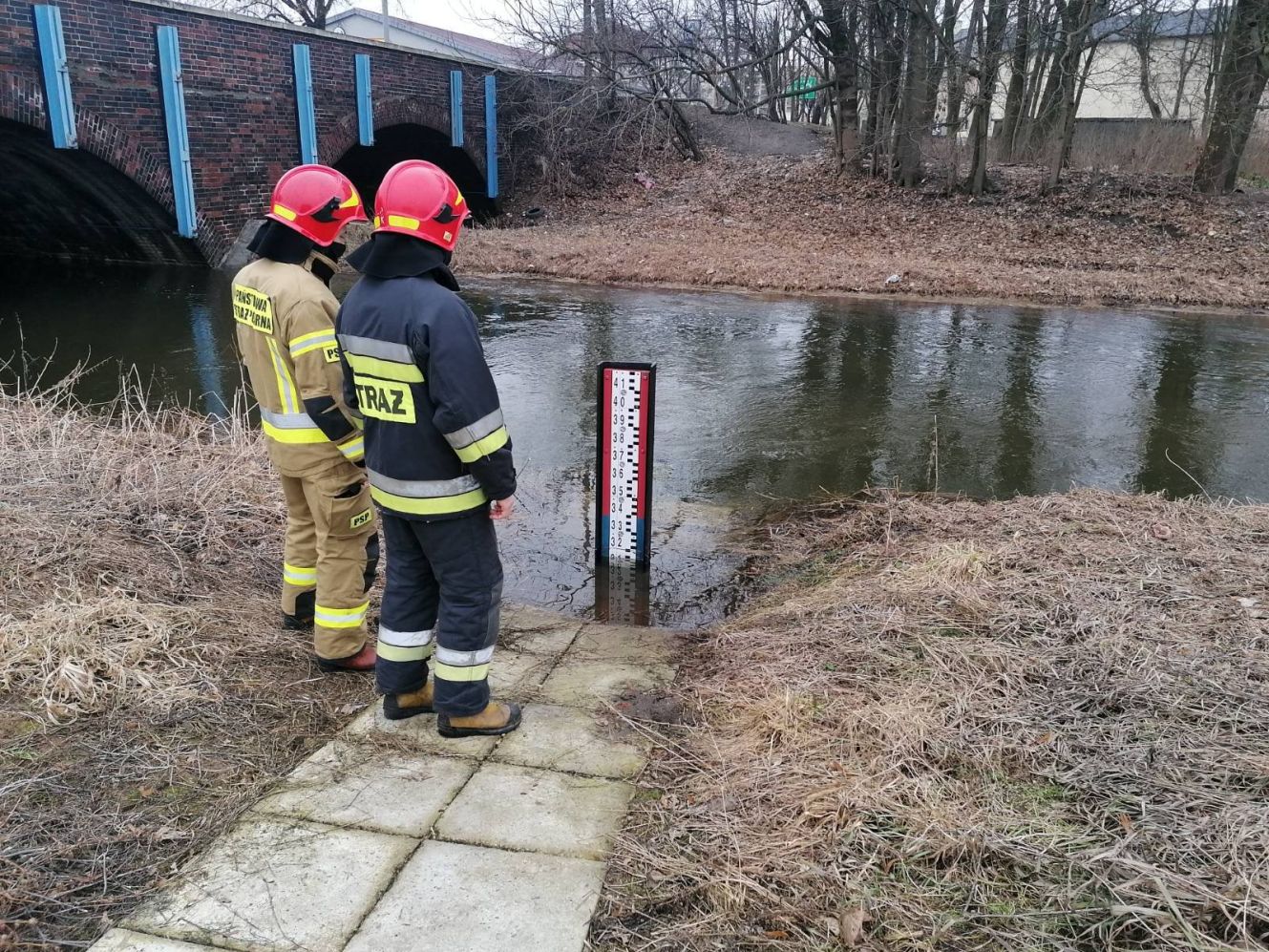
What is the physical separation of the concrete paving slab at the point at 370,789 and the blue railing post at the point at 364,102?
18680mm

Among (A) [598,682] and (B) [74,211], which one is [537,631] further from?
(B) [74,211]

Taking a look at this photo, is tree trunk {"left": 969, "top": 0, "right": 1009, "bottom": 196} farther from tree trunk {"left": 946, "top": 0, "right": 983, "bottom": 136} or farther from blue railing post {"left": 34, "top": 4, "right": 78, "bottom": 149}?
blue railing post {"left": 34, "top": 4, "right": 78, "bottom": 149}

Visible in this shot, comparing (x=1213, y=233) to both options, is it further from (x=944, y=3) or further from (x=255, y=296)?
(x=255, y=296)

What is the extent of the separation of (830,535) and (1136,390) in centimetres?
537

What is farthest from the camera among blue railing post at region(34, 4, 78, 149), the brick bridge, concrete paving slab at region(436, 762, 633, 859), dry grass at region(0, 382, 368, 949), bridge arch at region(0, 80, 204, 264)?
bridge arch at region(0, 80, 204, 264)

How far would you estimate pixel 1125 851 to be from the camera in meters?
2.39

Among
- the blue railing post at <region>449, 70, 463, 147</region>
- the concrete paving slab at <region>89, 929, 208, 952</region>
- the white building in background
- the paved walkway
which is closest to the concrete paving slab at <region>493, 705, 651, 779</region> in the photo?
the paved walkway

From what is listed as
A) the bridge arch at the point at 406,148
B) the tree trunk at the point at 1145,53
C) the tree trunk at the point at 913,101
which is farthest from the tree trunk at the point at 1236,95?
the bridge arch at the point at 406,148

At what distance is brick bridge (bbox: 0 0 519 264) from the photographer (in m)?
13.7

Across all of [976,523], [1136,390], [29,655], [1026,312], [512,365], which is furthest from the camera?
[1026,312]

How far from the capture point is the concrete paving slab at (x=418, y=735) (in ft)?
10.7

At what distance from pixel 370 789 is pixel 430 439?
1104mm

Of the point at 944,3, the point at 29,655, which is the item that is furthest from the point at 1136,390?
the point at 944,3

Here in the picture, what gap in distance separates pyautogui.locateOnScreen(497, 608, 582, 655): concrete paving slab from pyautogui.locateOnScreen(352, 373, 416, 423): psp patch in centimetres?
146
